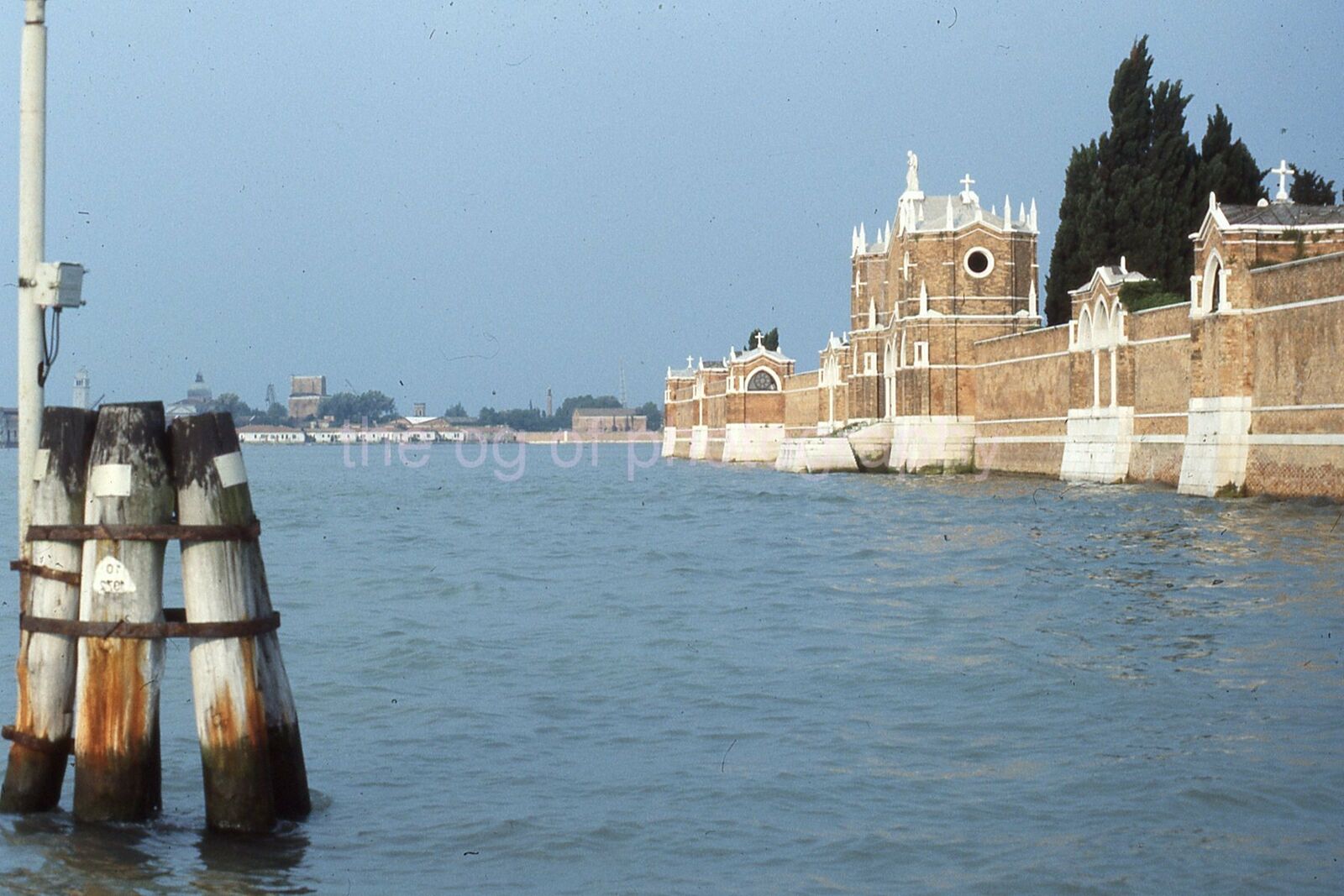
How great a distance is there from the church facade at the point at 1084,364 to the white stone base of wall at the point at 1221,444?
3 centimetres

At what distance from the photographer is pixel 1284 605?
1333cm

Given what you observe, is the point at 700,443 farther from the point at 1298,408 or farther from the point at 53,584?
the point at 53,584

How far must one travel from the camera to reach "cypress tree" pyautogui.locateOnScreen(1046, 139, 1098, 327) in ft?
153

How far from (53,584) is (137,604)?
0.36 m

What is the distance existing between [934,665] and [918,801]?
3.78 m

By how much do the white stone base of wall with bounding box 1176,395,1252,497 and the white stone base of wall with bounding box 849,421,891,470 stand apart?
76.0ft

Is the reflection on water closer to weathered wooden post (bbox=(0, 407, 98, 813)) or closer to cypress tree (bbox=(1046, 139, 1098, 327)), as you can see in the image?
weathered wooden post (bbox=(0, 407, 98, 813))

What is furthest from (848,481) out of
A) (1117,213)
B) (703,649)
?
(703,649)

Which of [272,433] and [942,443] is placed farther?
[272,433]

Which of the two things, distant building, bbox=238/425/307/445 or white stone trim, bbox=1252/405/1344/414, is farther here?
distant building, bbox=238/425/307/445

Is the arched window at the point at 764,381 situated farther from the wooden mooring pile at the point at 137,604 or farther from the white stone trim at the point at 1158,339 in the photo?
the wooden mooring pile at the point at 137,604

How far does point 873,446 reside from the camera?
50.3 meters

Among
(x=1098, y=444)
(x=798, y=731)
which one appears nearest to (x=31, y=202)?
(x=798, y=731)

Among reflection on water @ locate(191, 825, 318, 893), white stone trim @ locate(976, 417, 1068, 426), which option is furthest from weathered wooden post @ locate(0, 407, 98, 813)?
white stone trim @ locate(976, 417, 1068, 426)
